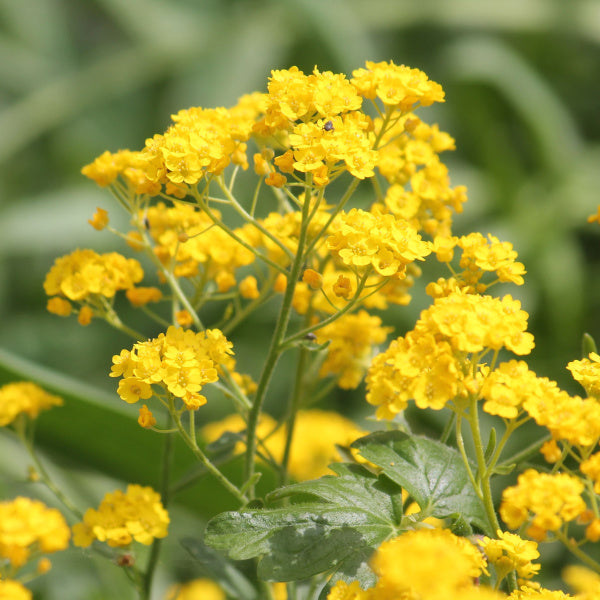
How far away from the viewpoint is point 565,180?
272 cm

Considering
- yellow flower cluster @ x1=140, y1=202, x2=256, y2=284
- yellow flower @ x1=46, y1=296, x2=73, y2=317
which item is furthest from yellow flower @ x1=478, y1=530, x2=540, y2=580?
yellow flower @ x1=46, y1=296, x2=73, y2=317

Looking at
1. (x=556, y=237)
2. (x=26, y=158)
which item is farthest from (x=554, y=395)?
(x=26, y=158)

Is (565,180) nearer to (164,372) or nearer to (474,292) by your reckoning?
(474,292)

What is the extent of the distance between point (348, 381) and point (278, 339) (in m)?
0.24

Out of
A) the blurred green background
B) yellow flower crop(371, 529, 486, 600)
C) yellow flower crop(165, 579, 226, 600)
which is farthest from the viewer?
the blurred green background

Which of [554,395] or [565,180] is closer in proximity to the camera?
[554,395]

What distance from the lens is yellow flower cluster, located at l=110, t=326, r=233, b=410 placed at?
0.79 meters

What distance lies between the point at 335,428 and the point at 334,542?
2.73ft

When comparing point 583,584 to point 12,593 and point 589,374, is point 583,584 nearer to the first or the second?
point 589,374

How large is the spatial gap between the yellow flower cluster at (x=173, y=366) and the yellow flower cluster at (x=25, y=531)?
13 centimetres

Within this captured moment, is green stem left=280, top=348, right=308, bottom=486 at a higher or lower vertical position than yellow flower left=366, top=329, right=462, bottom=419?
lower

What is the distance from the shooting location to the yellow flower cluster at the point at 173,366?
2.58 feet

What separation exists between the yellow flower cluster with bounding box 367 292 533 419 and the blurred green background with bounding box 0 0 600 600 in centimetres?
161

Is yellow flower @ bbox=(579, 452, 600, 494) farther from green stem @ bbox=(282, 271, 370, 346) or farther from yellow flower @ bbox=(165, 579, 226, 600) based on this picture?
yellow flower @ bbox=(165, 579, 226, 600)
